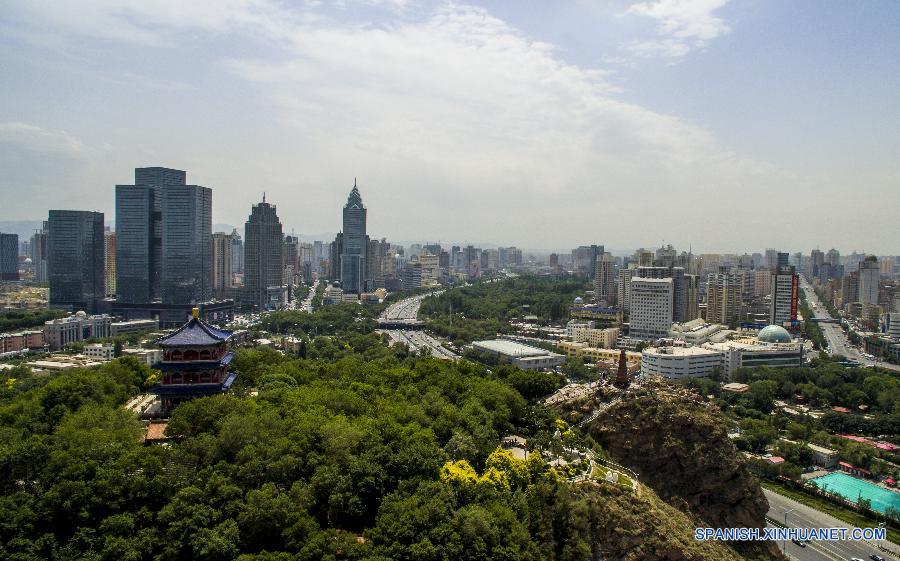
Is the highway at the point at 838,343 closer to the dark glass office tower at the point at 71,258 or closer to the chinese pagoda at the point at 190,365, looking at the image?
the chinese pagoda at the point at 190,365

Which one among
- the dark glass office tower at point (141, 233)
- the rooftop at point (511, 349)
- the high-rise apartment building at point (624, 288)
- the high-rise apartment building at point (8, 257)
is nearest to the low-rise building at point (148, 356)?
the rooftop at point (511, 349)

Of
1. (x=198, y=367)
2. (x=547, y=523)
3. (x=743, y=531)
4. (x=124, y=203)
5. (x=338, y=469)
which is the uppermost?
(x=124, y=203)

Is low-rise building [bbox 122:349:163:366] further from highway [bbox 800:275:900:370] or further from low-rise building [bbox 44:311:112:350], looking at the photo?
highway [bbox 800:275:900:370]

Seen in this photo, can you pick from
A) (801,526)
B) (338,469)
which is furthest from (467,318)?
(338,469)

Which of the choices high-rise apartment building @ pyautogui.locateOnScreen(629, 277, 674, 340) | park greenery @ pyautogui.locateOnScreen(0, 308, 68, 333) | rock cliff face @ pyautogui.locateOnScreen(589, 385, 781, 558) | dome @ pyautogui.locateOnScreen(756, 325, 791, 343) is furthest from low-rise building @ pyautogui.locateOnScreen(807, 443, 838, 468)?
Answer: park greenery @ pyautogui.locateOnScreen(0, 308, 68, 333)

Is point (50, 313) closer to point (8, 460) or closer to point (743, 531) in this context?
point (8, 460)

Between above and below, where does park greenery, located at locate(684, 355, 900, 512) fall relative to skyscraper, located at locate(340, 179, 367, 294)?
below
